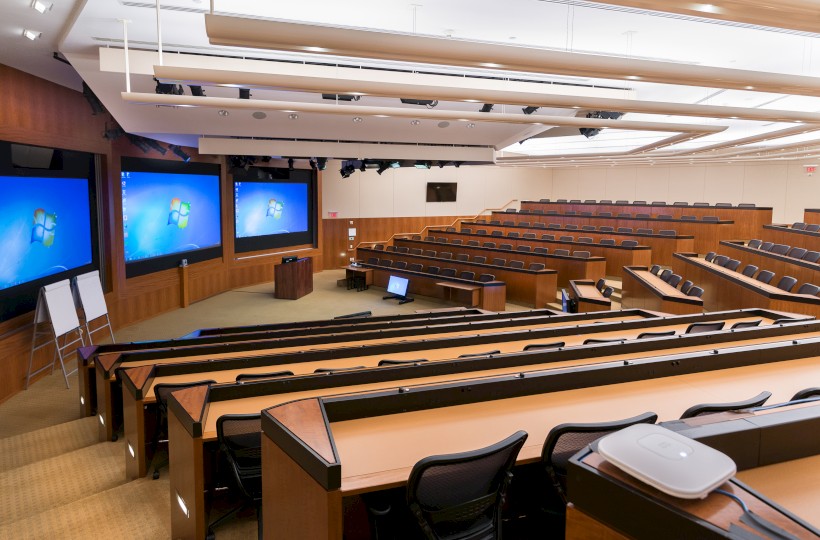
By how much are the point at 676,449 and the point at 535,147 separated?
18.0m

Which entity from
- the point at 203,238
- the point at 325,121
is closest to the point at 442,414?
the point at 325,121

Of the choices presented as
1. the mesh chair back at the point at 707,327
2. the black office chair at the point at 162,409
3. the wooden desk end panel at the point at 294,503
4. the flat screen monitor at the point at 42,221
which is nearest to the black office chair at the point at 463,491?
the wooden desk end panel at the point at 294,503

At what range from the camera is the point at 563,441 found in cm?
239

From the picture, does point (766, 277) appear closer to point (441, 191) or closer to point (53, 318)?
point (53, 318)

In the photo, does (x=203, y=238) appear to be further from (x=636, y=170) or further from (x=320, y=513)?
(x=636, y=170)

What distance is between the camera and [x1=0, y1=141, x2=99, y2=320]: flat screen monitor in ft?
22.5

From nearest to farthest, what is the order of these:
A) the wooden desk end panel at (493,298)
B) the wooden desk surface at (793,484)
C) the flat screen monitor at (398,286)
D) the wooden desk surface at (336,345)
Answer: the wooden desk surface at (793,484) → the wooden desk surface at (336,345) → the wooden desk end panel at (493,298) → the flat screen monitor at (398,286)

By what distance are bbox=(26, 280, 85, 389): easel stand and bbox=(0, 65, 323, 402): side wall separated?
15cm

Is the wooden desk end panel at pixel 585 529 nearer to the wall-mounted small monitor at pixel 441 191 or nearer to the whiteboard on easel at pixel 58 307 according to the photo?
the whiteboard on easel at pixel 58 307

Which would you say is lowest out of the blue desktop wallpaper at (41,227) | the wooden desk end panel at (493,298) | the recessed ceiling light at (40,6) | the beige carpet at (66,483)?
the beige carpet at (66,483)

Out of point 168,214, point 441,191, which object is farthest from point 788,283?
point 441,191

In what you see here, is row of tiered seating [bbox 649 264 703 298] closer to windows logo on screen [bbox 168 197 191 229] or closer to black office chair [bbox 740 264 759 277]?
black office chair [bbox 740 264 759 277]

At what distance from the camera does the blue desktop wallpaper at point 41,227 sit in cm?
688

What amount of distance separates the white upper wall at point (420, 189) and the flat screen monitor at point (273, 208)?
1479mm
